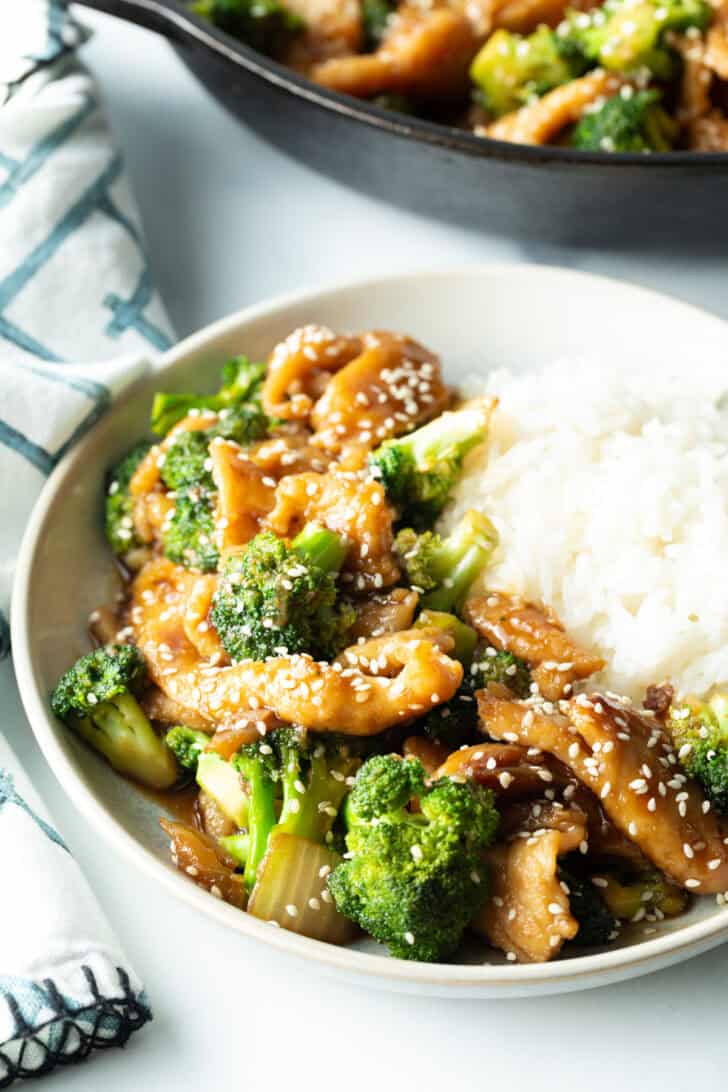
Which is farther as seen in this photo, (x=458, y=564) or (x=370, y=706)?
(x=458, y=564)

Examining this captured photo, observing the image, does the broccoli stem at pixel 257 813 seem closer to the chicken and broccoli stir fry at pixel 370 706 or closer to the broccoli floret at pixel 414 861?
the chicken and broccoli stir fry at pixel 370 706

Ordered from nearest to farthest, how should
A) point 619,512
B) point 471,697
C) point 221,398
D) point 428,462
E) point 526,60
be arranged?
point 471,697
point 619,512
point 428,462
point 221,398
point 526,60

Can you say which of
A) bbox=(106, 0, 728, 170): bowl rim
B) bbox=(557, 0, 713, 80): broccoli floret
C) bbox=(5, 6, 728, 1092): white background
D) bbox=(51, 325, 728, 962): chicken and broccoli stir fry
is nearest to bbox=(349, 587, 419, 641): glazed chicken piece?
bbox=(51, 325, 728, 962): chicken and broccoli stir fry

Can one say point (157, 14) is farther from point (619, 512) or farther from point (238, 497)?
point (619, 512)

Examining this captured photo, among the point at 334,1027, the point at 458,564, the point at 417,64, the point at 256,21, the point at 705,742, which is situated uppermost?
the point at 256,21

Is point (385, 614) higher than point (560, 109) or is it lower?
lower

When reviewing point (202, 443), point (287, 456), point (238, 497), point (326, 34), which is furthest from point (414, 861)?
point (326, 34)

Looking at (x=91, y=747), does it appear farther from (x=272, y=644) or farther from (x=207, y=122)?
(x=207, y=122)
